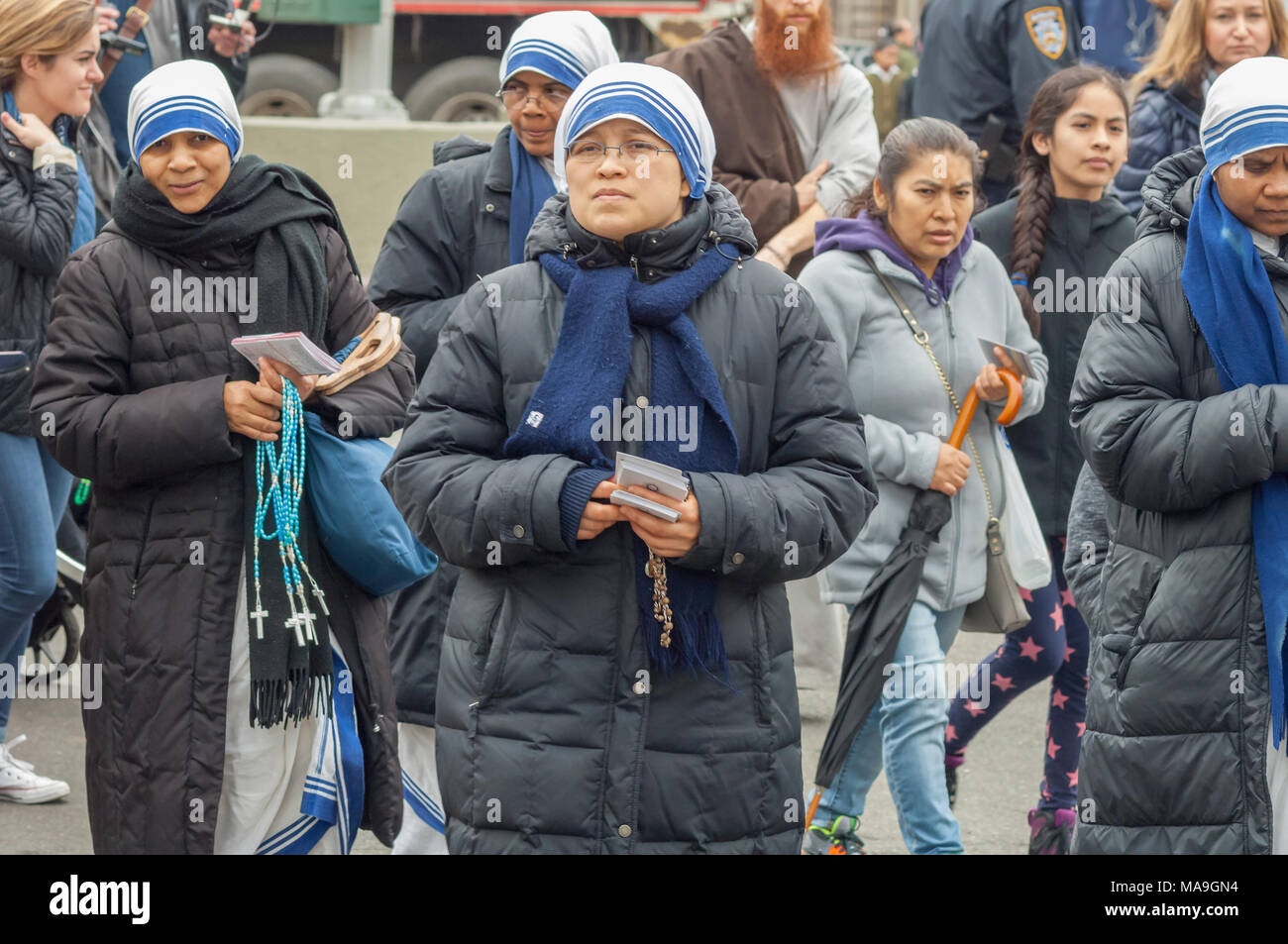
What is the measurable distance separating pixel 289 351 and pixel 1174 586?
1.83 meters

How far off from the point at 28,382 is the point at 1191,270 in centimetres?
306

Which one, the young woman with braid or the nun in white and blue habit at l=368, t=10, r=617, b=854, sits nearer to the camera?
the nun in white and blue habit at l=368, t=10, r=617, b=854

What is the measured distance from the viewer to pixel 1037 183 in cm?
582

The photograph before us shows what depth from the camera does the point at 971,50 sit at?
7.34m

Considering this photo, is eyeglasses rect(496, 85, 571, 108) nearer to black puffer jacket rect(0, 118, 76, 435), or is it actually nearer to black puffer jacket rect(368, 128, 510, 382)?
black puffer jacket rect(368, 128, 510, 382)

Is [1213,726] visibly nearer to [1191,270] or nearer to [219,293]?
[1191,270]

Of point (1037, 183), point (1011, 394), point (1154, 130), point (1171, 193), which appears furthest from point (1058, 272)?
point (1171, 193)

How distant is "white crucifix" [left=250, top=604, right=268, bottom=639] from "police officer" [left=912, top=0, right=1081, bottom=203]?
3.98 metres

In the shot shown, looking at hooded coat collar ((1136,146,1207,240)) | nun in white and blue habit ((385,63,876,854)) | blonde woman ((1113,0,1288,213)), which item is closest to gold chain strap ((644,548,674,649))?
nun in white and blue habit ((385,63,876,854))

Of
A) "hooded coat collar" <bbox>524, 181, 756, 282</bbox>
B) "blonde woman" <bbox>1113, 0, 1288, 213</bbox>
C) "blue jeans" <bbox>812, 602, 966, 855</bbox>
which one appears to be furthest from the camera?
"blonde woman" <bbox>1113, 0, 1288, 213</bbox>

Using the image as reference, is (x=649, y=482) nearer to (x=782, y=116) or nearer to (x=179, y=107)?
(x=179, y=107)

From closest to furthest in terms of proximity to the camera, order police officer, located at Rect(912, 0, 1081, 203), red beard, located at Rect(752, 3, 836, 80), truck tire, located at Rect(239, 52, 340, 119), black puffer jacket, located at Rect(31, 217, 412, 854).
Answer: black puffer jacket, located at Rect(31, 217, 412, 854) < red beard, located at Rect(752, 3, 836, 80) < police officer, located at Rect(912, 0, 1081, 203) < truck tire, located at Rect(239, 52, 340, 119)

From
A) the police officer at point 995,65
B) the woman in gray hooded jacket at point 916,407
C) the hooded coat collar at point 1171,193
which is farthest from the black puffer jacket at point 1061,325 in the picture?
the hooded coat collar at point 1171,193

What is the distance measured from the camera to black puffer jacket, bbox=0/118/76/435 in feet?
16.9
